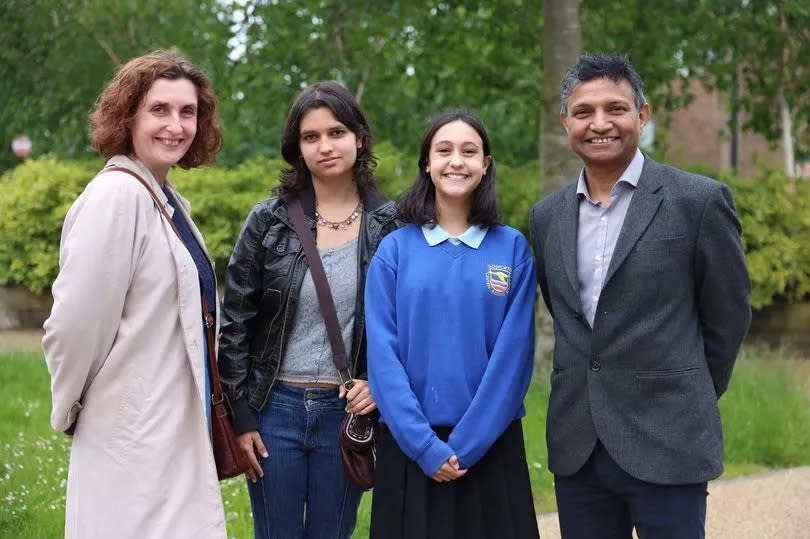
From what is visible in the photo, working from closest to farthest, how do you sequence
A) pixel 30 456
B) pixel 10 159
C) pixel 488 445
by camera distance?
pixel 488 445 < pixel 30 456 < pixel 10 159

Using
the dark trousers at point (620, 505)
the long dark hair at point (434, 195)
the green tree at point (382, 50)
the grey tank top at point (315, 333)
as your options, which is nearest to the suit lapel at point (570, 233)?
the long dark hair at point (434, 195)

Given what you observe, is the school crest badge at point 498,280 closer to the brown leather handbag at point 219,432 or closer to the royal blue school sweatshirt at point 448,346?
the royal blue school sweatshirt at point 448,346

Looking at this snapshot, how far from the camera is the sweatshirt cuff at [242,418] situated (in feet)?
11.4

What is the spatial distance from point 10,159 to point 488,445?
84.3ft

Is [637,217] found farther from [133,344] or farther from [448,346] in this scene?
[133,344]

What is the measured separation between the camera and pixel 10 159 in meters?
26.4

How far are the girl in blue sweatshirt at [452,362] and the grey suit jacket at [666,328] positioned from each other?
0.26 m

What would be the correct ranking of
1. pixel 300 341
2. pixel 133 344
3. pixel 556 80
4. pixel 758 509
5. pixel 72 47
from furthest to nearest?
pixel 72 47, pixel 556 80, pixel 758 509, pixel 300 341, pixel 133 344

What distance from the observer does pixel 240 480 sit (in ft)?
19.0

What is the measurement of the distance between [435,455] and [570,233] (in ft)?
2.70

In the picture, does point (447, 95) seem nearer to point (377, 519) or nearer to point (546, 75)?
point (546, 75)

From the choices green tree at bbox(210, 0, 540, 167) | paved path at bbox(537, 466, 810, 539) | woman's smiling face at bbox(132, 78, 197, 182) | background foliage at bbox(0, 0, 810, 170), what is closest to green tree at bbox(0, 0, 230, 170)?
background foliage at bbox(0, 0, 810, 170)

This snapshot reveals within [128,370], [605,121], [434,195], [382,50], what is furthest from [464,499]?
[382,50]

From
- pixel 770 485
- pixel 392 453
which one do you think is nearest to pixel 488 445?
pixel 392 453
